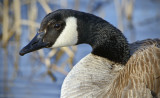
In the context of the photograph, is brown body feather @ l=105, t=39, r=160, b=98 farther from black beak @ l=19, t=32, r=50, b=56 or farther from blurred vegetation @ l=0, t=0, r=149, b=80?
blurred vegetation @ l=0, t=0, r=149, b=80

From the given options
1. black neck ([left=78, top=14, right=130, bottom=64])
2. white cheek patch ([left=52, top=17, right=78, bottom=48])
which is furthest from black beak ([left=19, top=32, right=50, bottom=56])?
black neck ([left=78, top=14, right=130, bottom=64])

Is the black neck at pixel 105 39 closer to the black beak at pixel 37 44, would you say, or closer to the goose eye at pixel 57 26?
the goose eye at pixel 57 26

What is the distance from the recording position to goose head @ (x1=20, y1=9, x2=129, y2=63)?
5051mm

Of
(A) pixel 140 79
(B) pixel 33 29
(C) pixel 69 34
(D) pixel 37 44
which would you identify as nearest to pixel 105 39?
(C) pixel 69 34

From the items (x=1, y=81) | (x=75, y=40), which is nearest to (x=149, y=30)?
(x=1, y=81)

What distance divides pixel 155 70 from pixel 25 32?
5876 millimetres

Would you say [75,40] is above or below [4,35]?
below

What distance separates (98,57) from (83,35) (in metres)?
0.35

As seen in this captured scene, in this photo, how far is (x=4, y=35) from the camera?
9.06m

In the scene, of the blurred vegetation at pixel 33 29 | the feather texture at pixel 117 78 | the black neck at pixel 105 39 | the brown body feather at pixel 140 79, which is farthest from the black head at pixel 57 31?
the blurred vegetation at pixel 33 29

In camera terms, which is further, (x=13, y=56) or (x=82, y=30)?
(x=13, y=56)

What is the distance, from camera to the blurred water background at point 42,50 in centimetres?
720

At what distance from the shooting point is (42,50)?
8.53 metres

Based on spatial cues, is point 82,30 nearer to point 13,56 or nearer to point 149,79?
point 149,79
